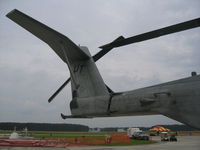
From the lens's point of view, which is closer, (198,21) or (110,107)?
(198,21)

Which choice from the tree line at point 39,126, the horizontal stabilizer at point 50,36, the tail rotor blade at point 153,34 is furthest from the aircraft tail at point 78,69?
the tree line at point 39,126

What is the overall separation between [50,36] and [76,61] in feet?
4.63

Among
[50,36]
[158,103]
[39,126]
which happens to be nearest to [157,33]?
[158,103]

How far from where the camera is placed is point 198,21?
546cm

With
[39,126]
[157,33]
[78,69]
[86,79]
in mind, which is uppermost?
[157,33]

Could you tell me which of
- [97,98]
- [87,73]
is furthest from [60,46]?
[97,98]

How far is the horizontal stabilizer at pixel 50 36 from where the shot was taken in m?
5.58

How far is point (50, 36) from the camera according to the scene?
6215mm

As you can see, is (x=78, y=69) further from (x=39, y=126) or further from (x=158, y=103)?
(x=39, y=126)

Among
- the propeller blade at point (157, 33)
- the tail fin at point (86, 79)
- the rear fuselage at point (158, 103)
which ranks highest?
the propeller blade at point (157, 33)

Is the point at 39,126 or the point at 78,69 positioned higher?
the point at 39,126

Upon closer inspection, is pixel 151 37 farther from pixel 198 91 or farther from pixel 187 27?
pixel 198 91

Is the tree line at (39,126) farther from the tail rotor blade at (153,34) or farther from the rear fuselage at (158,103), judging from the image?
the tail rotor blade at (153,34)

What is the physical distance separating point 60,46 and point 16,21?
1359 millimetres
